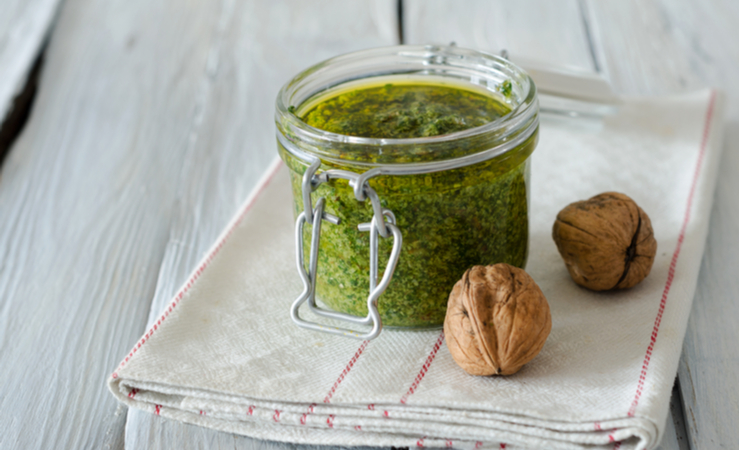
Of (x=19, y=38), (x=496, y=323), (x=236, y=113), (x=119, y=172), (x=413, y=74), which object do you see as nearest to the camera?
(x=496, y=323)

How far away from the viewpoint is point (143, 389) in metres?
0.86

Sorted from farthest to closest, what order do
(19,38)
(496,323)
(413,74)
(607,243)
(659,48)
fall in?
(19,38)
(659,48)
(413,74)
(607,243)
(496,323)

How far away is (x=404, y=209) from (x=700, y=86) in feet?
3.89

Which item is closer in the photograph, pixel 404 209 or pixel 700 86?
pixel 404 209

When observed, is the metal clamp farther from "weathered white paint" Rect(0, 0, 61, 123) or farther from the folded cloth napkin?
"weathered white paint" Rect(0, 0, 61, 123)

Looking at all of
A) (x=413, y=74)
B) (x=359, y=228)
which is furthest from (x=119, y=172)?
(x=359, y=228)

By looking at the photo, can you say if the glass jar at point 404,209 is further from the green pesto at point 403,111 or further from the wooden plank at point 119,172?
the wooden plank at point 119,172

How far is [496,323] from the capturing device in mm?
797

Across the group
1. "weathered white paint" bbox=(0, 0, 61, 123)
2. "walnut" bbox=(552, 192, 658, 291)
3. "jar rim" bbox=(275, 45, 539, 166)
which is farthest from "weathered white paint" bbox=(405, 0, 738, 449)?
"weathered white paint" bbox=(0, 0, 61, 123)

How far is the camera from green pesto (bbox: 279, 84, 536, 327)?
84 centimetres

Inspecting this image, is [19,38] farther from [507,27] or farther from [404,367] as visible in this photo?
[404,367]

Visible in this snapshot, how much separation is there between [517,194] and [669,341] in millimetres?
260

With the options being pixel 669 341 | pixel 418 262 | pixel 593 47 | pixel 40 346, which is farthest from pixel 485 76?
pixel 593 47

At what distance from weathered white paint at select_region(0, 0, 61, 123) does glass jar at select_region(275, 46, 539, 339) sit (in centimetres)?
109
